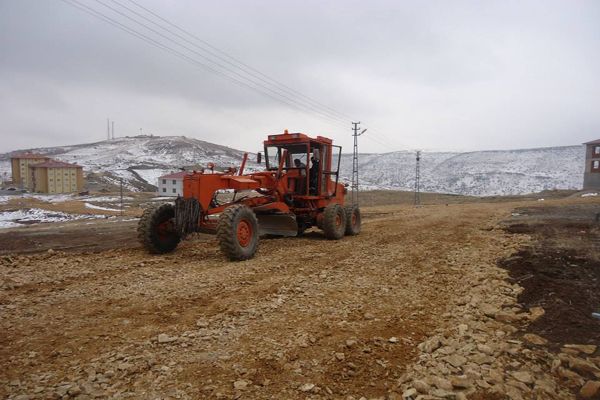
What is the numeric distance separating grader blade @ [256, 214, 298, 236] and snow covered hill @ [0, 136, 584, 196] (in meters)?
47.9

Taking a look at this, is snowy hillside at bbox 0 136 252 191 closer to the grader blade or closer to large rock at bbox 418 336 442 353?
the grader blade

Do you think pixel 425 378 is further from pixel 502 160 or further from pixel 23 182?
pixel 502 160

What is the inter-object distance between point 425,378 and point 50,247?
9.05 meters

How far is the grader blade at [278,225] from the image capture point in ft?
32.1

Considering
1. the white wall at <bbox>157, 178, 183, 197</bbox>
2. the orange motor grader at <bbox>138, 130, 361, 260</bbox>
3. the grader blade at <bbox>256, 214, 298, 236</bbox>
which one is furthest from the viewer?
the white wall at <bbox>157, 178, 183, 197</bbox>

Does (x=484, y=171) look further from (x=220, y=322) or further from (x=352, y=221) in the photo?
(x=220, y=322)

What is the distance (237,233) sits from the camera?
7258 millimetres

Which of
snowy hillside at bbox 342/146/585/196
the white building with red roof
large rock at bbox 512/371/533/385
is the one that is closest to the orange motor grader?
large rock at bbox 512/371/533/385

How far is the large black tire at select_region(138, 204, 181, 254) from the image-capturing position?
298 inches

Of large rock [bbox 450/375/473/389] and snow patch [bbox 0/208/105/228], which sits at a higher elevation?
large rock [bbox 450/375/473/389]

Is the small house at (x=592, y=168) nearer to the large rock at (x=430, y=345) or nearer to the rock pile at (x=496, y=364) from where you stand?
the rock pile at (x=496, y=364)

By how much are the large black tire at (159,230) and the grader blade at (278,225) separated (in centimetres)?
229

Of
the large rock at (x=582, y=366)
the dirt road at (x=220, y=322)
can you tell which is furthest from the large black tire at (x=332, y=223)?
the large rock at (x=582, y=366)

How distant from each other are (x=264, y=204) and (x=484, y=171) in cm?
8370
